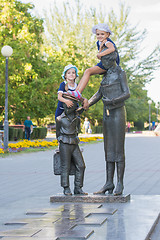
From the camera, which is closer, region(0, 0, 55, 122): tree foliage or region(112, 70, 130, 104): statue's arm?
region(112, 70, 130, 104): statue's arm

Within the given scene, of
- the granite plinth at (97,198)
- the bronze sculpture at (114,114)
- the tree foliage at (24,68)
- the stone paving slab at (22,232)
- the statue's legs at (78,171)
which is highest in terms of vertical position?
the tree foliage at (24,68)

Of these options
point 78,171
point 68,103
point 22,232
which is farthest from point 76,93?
point 22,232

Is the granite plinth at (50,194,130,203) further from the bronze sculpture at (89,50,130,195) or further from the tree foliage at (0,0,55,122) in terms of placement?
the tree foliage at (0,0,55,122)

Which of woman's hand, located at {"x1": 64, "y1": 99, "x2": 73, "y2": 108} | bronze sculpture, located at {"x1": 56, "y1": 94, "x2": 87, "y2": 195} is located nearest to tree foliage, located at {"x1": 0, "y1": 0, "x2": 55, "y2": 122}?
bronze sculpture, located at {"x1": 56, "y1": 94, "x2": 87, "y2": 195}

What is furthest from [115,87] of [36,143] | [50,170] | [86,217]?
[36,143]

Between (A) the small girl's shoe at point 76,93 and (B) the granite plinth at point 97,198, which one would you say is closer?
(B) the granite plinth at point 97,198

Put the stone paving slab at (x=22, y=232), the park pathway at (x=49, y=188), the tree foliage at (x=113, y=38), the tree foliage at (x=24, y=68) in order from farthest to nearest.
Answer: the tree foliage at (x=113, y=38), the tree foliage at (x=24, y=68), the park pathway at (x=49, y=188), the stone paving slab at (x=22, y=232)

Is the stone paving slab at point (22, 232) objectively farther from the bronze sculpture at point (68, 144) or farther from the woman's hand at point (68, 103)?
the woman's hand at point (68, 103)

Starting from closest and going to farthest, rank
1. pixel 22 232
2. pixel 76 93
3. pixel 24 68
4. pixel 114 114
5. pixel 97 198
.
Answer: pixel 22 232 → pixel 97 198 → pixel 76 93 → pixel 114 114 → pixel 24 68

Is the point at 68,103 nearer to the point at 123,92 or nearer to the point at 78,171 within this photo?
the point at 123,92

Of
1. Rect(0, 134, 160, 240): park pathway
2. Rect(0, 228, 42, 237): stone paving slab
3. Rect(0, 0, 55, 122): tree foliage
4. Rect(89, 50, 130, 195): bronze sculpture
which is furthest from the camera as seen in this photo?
Rect(0, 0, 55, 122): tree foliage

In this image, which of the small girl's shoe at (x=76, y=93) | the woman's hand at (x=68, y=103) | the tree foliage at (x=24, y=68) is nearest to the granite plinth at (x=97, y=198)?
the woman's hand at (x=68, y=103)

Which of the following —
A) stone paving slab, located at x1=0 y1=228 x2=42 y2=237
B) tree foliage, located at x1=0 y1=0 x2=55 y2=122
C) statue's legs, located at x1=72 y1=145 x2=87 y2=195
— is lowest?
stone paving slab, located at x1=0 y1=228 x2=42 y2=237

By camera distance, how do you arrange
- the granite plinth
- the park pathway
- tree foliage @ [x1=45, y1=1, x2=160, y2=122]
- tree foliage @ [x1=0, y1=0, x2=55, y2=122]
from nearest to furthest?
the park pathway < the granite plinth < tree foliage @ [x1=0, y1=0, x2=55, y2=122] < tree foliage @ [x1=45, y1=1, x2=160, y2=122]
